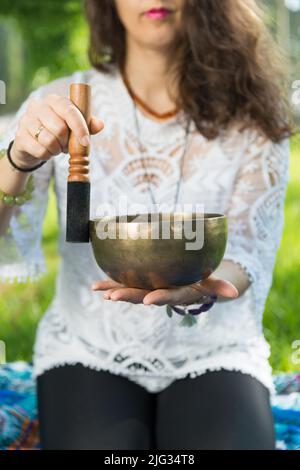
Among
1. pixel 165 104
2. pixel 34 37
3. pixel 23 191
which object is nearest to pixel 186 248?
pixel 23 191

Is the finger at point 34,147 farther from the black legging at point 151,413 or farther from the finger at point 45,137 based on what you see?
the black legging at point 151,413

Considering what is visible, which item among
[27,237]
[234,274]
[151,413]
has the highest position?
[27,237]

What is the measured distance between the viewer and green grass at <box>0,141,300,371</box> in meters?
2.29

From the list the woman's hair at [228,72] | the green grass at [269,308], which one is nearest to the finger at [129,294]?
the woman's hair at [228,72]

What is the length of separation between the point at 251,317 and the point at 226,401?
20 centimetres

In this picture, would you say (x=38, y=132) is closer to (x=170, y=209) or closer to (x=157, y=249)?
(x=157, y=249)

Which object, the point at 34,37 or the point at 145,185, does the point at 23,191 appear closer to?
→ the point at 145,185

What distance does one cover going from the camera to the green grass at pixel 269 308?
90.3 inches

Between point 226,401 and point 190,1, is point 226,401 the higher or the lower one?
the lower one

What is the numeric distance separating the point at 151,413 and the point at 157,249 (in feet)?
1.73

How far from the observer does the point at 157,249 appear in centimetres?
99

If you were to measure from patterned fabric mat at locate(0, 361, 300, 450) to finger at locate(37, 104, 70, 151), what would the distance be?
884 mm

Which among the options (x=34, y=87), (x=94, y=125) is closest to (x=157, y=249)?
(x=94, y=125)
